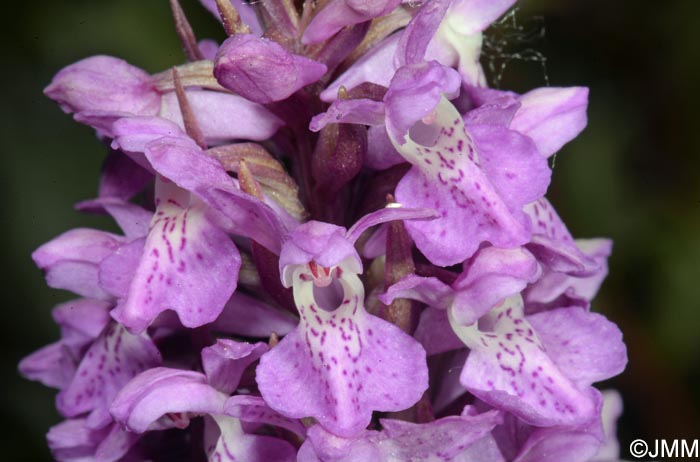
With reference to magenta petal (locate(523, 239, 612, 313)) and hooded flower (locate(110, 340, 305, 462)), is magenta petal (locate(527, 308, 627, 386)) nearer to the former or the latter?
magenta petal (locate(523, 239, 612, 313))

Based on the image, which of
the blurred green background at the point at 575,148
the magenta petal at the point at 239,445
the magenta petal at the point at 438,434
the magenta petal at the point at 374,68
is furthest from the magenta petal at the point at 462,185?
the blurred green background at the point at 575,148

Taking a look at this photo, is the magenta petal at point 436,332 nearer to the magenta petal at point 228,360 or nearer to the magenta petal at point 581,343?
the magenta petal at point 581,343

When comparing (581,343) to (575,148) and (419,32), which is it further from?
(575,148)

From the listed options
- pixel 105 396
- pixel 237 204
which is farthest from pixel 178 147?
pixel 105 396

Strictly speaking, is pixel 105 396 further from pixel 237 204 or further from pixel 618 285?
pixel 618 285

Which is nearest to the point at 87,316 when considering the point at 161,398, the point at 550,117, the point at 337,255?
the point at 161,398

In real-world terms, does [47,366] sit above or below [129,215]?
below
